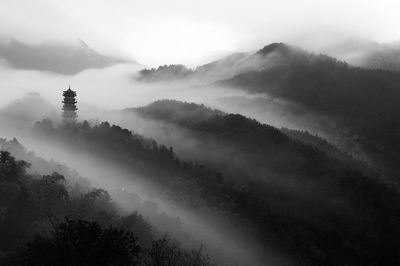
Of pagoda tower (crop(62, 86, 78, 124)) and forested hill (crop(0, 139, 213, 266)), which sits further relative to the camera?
pagoda tower (crop(62, 86, 78, 124))

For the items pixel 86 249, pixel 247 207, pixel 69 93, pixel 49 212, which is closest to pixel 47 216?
pixel 49 212

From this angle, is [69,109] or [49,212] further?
[69,109]

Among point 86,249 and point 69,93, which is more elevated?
point 69,93

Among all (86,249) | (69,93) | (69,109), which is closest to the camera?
(86,249)

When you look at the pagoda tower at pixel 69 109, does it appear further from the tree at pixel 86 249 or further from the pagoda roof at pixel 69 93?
the tree at pixel 86 249

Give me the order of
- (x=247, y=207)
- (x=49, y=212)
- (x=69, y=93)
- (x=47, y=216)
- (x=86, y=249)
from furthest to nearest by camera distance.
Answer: (x=69, y=93), (x=247, y=207), (x=49, y=212), (x=47, y=216), (x=86, y=249)

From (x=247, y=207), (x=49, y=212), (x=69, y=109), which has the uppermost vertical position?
(x=69, y=109)

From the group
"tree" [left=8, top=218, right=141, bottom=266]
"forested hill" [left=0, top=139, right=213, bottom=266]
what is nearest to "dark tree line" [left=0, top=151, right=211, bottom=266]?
"forested hill" [left=0, top=139, right=213, bottom=266]

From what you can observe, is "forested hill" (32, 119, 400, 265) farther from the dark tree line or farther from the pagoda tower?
the dark tree line

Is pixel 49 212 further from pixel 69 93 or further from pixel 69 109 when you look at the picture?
pixel 69 109

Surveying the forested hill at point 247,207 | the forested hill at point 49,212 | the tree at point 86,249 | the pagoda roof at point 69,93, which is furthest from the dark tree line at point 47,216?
the pagoda roof at point 69,93

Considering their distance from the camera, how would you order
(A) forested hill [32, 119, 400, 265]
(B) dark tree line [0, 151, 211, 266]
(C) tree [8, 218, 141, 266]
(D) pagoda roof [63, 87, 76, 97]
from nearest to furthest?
(C) tree [8, 218, 141, 266], (B) dark tree line [0, 151, 211, 266], (A) forested hill [32, 119, 400, 265], (D) pagoda roof [63, 87, 76, 97]

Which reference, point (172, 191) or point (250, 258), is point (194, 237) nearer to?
point (250, 258)

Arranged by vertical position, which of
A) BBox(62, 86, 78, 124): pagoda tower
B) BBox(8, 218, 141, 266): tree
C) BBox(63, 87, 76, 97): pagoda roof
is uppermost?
BBox(63, 87, 76, 97): pagoda roof
